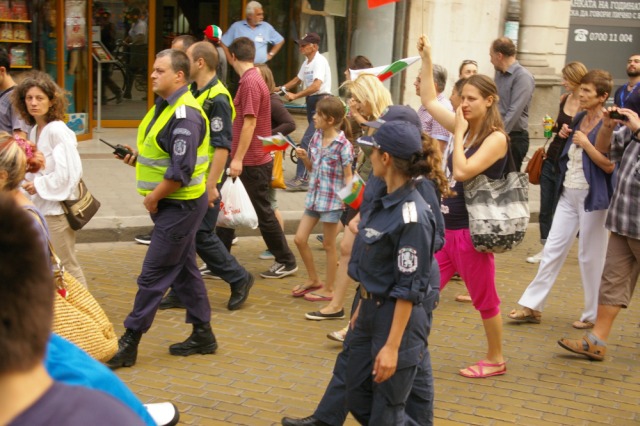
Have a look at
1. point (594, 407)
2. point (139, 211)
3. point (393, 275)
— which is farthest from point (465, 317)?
point (139, 211)

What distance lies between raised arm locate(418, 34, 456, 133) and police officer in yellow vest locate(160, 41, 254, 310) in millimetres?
1564

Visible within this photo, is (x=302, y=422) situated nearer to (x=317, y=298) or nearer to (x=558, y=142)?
(x=317, y=298)

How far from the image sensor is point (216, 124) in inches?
261

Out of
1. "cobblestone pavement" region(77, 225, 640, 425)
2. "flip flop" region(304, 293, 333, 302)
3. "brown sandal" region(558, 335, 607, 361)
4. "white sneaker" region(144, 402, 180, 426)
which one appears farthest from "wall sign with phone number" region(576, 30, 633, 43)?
"white sneaker" region(144, 402, 180, 426)

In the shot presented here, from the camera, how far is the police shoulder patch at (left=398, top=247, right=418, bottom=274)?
393cm

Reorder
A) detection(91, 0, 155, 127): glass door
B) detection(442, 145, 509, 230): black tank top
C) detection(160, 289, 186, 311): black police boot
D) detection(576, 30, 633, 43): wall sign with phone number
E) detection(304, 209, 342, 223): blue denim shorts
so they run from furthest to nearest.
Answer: detection(576, 30, 633, 43): wall sign with phone number, detection(91, 0, 155, 127): glass door, detection(304, 209, 342, 223): blue denim shorts, detection(160, 289, 186, 311): black police boot, detection(442, 145, 509, 230): black tank top

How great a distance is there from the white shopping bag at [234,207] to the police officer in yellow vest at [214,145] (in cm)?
42

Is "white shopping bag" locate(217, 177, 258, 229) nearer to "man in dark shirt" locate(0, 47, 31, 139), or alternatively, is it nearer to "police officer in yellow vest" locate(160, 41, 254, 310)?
"police officer in yellow vest" locate(160, 41, 254, 310)

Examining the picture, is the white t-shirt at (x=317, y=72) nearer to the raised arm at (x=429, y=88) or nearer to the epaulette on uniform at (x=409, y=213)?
the raised arm at (x=429, y=88)

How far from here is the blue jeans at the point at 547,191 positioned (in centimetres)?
877

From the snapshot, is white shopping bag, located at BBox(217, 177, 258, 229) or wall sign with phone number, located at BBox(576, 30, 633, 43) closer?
white shopping bag, located at BBox(217, 177, 258, 229)

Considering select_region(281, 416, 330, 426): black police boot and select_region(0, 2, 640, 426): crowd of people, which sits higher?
select_region(0, 2, 640, 426): crowd of people

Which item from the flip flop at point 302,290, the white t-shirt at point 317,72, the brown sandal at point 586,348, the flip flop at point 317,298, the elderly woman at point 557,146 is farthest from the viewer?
the white t-shirt at point 317,72

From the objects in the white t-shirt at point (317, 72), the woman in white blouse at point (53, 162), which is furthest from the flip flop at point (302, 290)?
the white t-shirt at point (317, 72)
